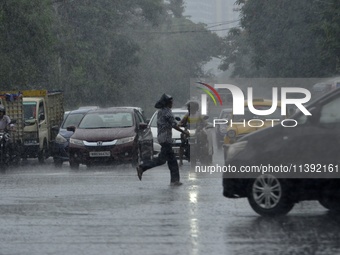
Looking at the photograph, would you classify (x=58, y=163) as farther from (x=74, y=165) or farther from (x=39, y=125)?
(x=74, y=165)

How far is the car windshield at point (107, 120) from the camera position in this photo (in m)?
29.8

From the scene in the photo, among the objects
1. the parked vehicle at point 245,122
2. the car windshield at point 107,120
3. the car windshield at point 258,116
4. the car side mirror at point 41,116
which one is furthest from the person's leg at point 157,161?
the car side mirror at point 41,116

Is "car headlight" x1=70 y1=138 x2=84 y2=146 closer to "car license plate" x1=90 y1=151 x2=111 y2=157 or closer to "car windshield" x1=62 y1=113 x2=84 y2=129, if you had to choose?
"car license plate" x1=90 y1=151 x2=111 y2=157

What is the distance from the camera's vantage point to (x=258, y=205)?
15023 millimetres

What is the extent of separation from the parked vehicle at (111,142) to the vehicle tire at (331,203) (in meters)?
13.5

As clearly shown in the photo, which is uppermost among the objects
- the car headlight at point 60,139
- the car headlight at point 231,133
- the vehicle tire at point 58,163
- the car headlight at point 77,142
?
the car headlight at point 231,133

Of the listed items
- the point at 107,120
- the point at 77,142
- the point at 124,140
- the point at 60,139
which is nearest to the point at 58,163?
the point at 60,139

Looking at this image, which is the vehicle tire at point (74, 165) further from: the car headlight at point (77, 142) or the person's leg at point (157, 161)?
the person's leg at point (157, 161)

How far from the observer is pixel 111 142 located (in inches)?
1129

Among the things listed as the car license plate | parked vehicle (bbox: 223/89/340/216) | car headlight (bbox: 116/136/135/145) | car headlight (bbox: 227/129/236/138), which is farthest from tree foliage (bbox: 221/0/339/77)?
parked vehicle (bbox: 223/89/340/216)

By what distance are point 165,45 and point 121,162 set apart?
107 metres

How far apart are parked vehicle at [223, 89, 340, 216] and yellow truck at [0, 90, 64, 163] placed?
17995 mm

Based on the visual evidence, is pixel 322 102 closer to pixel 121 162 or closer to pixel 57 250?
pixel 57 250

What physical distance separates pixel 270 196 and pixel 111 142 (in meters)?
14.0
